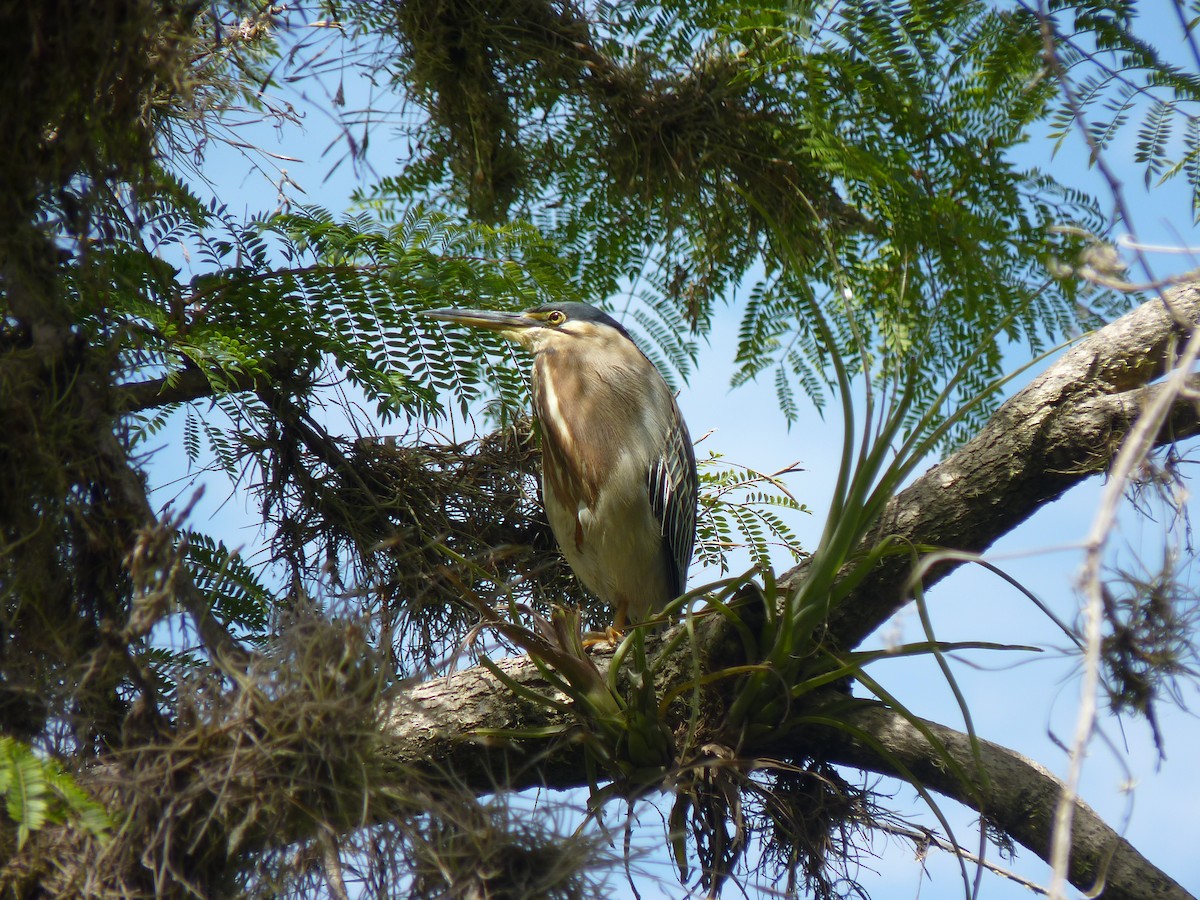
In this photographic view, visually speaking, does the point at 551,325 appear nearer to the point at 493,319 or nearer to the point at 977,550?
the point at 493,319

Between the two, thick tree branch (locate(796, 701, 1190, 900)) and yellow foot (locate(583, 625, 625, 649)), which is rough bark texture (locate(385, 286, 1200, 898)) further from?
yellow foot (locate(583, 625, 625, 649))

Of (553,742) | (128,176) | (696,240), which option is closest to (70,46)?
(128,176)

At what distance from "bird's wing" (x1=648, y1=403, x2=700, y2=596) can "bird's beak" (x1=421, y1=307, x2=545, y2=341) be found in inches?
24.6

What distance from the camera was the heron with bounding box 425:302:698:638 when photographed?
3.48m

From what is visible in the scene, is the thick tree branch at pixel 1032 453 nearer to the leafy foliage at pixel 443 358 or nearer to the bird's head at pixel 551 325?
the leafy foliage at pixel 443 358

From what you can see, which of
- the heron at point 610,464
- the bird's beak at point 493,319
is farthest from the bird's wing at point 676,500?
the bird's beak at point 493,319

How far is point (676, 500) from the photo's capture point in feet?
11.9

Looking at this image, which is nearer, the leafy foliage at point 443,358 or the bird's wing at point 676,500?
the leafy foliage at point 443,358

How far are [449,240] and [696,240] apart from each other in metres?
0.86

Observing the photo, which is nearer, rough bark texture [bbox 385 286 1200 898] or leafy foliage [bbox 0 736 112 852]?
leafy foliage [bbox 0 736 112 852]

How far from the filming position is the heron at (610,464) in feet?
11.4

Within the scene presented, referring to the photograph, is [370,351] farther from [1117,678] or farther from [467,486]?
[1117,678]

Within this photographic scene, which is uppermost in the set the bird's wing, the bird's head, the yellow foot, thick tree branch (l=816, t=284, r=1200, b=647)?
the bird's head

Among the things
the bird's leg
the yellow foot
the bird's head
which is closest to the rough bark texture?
the bird's leg
